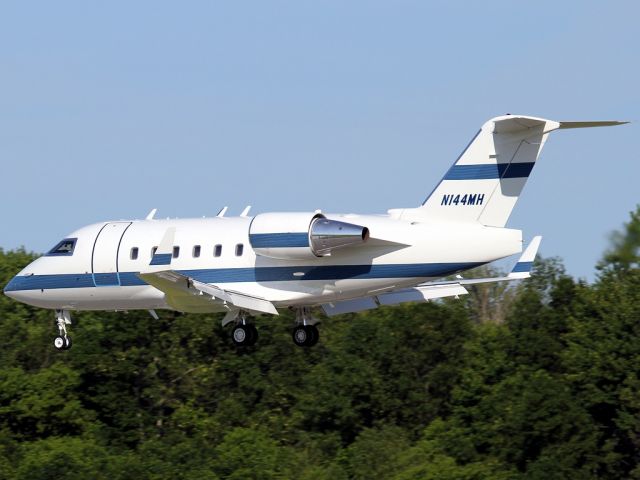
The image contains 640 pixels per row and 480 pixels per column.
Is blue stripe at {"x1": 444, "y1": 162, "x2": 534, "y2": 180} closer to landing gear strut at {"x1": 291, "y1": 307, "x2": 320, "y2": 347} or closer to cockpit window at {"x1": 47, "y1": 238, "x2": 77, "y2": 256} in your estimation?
landing gear strut at {"x1": 291, "y1": 307, "x2": 320, "y2": 347}

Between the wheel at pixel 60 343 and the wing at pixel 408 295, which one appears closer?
the wing at pixel 408 295

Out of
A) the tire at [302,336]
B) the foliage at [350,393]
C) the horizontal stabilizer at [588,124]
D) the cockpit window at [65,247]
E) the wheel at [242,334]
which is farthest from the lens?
the foliage at [350,393]

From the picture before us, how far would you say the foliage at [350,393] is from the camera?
188ft

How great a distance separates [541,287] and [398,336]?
54.6 ft

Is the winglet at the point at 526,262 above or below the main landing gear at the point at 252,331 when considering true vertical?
above

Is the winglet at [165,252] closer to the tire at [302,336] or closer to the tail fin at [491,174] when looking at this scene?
the tire at [302,336]

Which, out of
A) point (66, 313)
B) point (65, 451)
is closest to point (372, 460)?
point (65, 451)

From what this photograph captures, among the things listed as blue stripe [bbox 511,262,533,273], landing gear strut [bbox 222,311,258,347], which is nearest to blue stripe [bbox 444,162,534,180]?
blue stripe [bbox 511,262,533,273]

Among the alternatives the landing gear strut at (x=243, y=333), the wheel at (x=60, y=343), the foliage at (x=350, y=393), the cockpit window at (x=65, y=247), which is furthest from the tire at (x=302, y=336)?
the foliage at (x=350, y=393)

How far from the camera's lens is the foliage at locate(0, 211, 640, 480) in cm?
5716

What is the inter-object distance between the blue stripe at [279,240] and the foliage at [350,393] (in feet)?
69.3

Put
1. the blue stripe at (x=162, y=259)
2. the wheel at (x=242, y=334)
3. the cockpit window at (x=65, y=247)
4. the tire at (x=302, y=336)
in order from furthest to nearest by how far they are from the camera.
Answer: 1. the cockpit window at (x=65, y=247)
2. the tire at (x=302, y=336)
3. the wheel at (x=242, y=334)
4. the blue stripe at (x=162, y=259)

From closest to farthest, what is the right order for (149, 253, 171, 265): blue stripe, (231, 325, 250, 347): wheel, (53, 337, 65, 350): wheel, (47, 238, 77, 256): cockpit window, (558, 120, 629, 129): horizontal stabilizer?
(558, 120, 629, 129): horizontal stabilizer < (149, 253, 171, 265): blue stripe < (231, 325, 250, 347): wheel < (47, 238, 77, 256): cockpit window < (53, 337, 65, 350): wheel

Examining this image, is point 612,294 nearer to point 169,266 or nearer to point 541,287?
point 541,287
